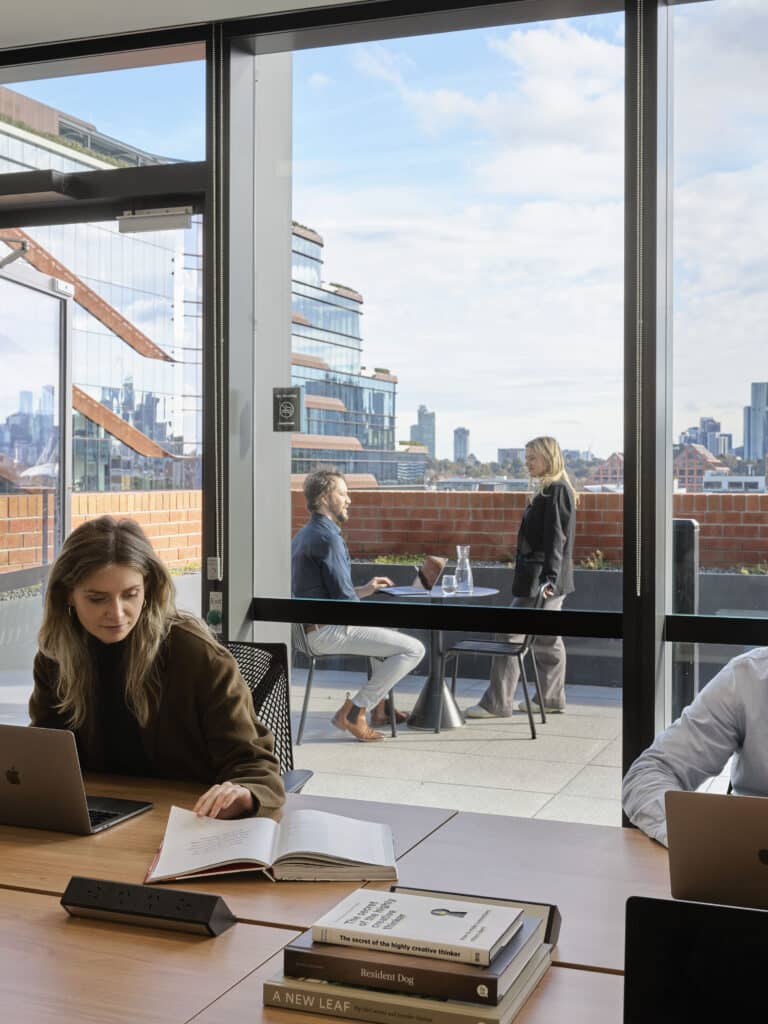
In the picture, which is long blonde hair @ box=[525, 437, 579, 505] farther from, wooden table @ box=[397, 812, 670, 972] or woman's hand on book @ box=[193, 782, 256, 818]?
woman's hand on book @ box=[193, 782, 256, 818]

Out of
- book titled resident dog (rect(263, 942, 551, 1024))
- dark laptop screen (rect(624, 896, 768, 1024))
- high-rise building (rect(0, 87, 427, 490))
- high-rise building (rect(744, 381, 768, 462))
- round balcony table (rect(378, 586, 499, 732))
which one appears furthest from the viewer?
high-rise building (rect(0, 87, 427, 490))

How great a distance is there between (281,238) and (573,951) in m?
3.02

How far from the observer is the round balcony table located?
3.92 m

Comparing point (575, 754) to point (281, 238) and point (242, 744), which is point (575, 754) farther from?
point (281, 238)

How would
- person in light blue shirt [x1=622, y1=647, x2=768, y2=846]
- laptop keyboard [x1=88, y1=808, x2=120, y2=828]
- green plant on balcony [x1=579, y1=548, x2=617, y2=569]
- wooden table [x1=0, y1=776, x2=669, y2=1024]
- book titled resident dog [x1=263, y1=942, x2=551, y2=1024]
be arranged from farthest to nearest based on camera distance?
green plant on balcony [x1=579, y1=548, x2=617, y2=569] < person in light blue shirt [x1=622, y1=647, x2=768, y2=846] < laptop keyboard [x1=88, y1=808, x2=120, y2=828] < wooden table [x1=0, y1=776, x2=669, y2=1024] < book titled resident dog [x1=263, y1=942, x2=551, y2=1024]

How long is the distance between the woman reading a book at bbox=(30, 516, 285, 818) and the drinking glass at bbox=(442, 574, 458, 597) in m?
1.24

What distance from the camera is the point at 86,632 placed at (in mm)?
2865

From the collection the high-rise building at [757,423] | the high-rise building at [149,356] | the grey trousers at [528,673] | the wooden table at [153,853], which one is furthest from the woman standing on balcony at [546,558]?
the wooden table at [153,853]

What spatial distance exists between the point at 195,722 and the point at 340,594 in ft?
4.55

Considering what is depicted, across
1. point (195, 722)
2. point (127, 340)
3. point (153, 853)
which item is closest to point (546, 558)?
point (195, 722)

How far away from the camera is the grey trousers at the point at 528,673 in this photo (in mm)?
3779

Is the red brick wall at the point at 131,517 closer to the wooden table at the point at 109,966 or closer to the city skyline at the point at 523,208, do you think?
the city skyline at the point at 523,208

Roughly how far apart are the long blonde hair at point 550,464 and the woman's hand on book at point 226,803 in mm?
1830

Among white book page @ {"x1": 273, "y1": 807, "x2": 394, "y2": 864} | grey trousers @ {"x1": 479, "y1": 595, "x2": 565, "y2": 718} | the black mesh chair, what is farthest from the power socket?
grey trousers @ {"x1": 479, "y1": 595, "x2": 565, "y2": 718}
